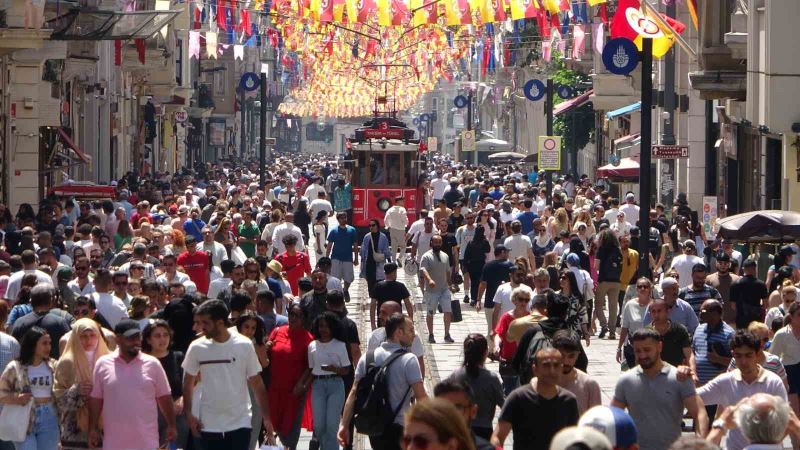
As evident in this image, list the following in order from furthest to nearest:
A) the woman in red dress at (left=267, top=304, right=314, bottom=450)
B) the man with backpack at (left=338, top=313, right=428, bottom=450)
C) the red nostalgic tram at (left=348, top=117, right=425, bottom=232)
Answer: the red nostalgic tram at (left=348, top=117, right=425, bottom=232), the woman in red dress at (left=267, top=304, right=314, bottom=450), the man with backpack at (left=338, top=313, right=428, bottom=450)

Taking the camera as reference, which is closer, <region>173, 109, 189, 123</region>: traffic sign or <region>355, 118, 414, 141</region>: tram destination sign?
<region>355, 118, 414, 141</region>: tram destination sign

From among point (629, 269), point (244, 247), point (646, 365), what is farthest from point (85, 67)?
point (646, 365)

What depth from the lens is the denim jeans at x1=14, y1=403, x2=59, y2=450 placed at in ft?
36.8

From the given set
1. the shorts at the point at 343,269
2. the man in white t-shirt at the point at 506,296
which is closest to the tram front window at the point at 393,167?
the shorts at the point at 343,269

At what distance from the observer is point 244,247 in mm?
24922

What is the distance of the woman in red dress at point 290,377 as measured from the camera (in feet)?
42.5

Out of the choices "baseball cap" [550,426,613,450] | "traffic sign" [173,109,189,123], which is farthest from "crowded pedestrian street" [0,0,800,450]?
"traffic sign" [173,109,189,123]

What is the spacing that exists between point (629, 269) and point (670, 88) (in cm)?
1204

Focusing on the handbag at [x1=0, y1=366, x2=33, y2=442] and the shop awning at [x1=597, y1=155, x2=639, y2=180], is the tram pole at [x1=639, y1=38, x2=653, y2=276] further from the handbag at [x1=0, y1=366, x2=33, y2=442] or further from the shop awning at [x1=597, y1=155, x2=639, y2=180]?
the shop awning at [x1=597, y1=155, x2=639, y2=180]

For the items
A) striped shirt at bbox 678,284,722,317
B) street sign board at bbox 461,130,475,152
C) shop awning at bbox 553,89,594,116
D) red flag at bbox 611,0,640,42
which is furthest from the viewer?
street sign board at bbox 461,130,475,152

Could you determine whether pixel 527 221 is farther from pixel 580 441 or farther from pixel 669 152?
pixel 580 441

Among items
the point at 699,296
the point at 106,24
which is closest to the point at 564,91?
the point at 106,24

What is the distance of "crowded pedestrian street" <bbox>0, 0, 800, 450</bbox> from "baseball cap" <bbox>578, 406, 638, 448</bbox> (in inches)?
0.5

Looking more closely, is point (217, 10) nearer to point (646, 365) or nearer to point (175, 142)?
point (175, 142)
